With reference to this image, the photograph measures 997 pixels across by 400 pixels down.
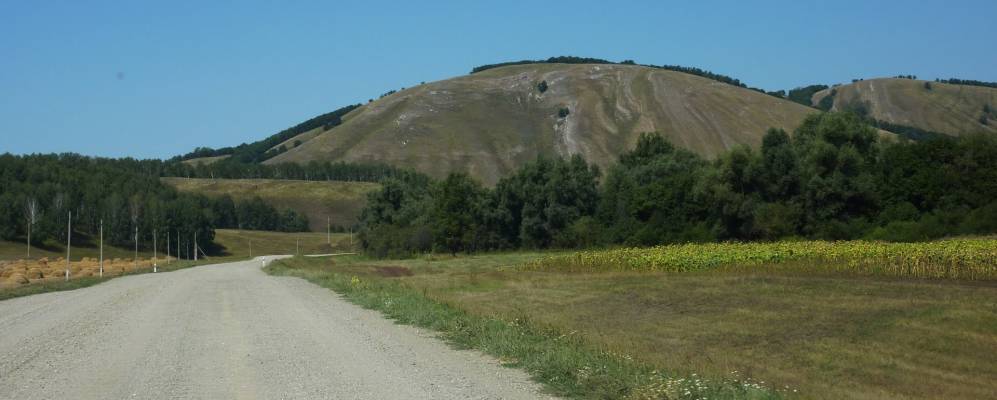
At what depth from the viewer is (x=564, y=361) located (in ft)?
47.1

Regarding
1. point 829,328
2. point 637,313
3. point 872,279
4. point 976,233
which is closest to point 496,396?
point 829,328

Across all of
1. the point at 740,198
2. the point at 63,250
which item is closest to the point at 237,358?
the point at 740,198

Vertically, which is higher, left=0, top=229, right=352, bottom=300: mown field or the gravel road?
the gravel road

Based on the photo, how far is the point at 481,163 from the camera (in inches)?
7392

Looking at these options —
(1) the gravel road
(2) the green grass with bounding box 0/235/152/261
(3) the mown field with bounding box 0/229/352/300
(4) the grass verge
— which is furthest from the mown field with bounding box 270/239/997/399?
(2) the green grass with bounding box 0/235/152/261

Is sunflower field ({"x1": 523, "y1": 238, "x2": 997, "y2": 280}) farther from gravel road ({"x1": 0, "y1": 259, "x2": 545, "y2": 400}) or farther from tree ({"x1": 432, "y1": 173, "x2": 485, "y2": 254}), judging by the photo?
tree ({"x1": 432, "y1": 173, "x2": 485, "y2": 254})

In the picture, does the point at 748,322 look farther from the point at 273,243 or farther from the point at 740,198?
the point at 273,243

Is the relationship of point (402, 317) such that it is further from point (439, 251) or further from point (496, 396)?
point (439, 251)

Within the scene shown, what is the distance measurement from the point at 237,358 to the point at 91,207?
14464 centimetres

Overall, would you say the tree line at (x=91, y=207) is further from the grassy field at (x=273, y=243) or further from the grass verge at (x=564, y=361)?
the grass verge at (x=564, y=361)

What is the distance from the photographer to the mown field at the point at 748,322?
14.5 m

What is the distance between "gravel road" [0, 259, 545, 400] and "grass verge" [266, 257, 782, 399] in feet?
1.58

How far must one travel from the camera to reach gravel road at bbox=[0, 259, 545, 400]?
12.8 metres

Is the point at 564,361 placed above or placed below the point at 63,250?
above
